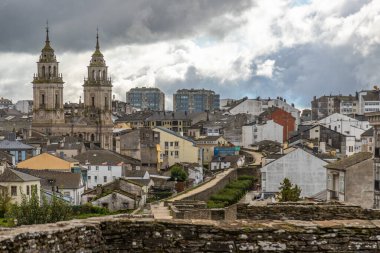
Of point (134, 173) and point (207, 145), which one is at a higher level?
point (207, 145)

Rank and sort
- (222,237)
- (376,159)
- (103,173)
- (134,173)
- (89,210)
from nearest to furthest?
(222,237) → (376,159) → (89,210) → (134,173) → (103,173)

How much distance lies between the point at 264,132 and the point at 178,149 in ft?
83.6

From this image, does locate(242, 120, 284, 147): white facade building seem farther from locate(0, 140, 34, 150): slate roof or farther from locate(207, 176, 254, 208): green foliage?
locate(207, 176, 254, 208): green foliage

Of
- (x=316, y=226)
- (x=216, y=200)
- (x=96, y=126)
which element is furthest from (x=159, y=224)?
(x=96, y=126)

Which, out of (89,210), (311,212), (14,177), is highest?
(311,212)

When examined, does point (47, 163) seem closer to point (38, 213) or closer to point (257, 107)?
point (38, 213)

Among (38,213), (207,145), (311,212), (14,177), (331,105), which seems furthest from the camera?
(331,105)

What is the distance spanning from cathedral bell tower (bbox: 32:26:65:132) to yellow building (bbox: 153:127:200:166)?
131 ft

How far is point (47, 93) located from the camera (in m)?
145

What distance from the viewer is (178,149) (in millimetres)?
106125

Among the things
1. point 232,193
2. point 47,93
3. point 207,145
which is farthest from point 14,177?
point 47,93

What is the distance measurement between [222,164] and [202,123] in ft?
154

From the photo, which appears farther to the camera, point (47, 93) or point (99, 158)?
point (47, 93)

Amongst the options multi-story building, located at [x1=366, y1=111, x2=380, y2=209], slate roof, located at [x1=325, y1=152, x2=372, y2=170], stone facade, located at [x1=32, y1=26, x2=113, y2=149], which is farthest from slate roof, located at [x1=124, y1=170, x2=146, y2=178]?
stone facade, located at [x1=32, y1=26, x2=113, y2=149]
